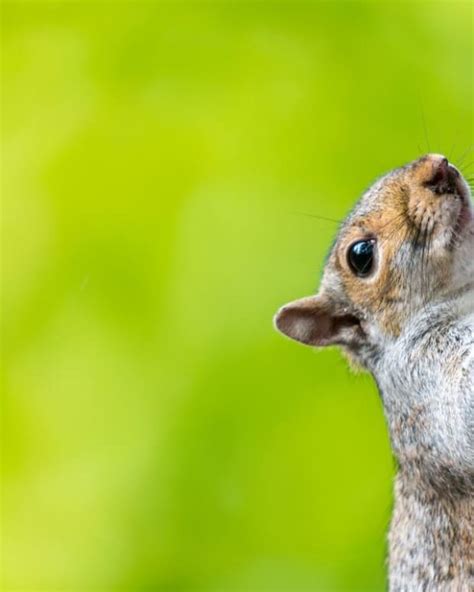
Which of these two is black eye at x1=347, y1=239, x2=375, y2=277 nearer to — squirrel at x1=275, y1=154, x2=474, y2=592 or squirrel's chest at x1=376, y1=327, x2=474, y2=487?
squirrel at x1=275, y1=154, x2=474, y2=592

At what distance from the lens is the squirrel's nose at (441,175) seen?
5.14 m

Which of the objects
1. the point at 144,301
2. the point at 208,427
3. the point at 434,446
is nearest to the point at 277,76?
the point at 144,301

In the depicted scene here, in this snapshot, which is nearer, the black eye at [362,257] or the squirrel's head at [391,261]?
the squirrel's head at [391,261]

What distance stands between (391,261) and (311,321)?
0.45m

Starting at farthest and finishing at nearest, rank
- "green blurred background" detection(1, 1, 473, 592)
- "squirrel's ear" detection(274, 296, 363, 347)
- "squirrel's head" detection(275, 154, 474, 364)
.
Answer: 1. "green blurred background" detection(1, 1, 473, 592)
2. "squirrel's ear" detection(274, 296, 363, 347)
3. "squirrel's head" detection(275, 154, 474, 364)

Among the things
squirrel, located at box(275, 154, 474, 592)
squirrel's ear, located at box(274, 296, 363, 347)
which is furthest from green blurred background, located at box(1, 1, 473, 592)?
squirrel, located at box(275, 154, 474, 592)

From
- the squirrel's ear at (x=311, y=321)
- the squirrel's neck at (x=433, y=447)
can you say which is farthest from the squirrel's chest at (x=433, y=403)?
the squirrel's ear at (x=311, y=321)

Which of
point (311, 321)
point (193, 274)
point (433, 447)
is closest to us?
point (433, 447)

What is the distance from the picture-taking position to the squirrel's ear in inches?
217

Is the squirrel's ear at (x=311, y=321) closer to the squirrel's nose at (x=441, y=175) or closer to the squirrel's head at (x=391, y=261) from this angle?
the squirrel's head at (x=391, y=261)

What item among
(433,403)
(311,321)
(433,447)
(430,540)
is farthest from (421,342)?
(430,540)

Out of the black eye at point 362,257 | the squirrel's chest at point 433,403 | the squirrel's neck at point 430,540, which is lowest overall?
the squirrel's neck at point 430,540

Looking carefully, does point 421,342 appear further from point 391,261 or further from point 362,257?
point 362,257

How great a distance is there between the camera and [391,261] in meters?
5.22
